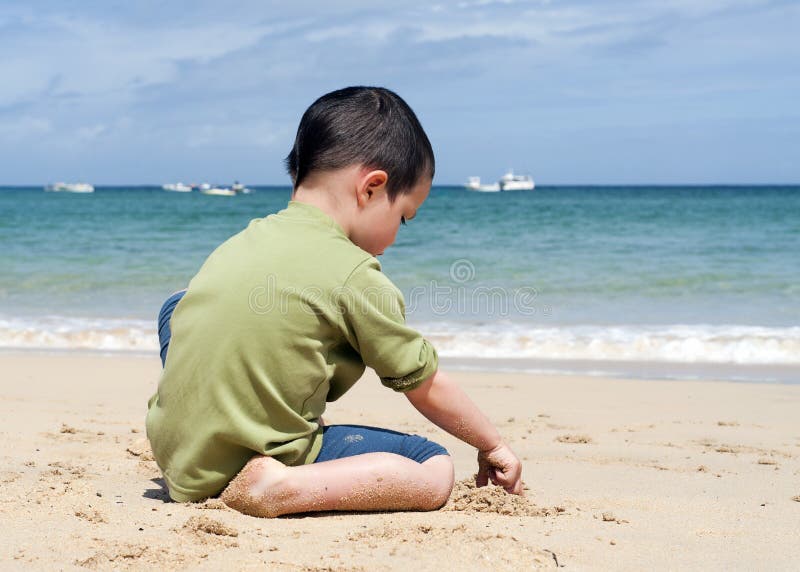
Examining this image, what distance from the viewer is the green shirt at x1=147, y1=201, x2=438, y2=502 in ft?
6.12

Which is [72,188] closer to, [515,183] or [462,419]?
[515,183]

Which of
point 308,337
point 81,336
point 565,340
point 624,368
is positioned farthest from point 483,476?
point 81,336

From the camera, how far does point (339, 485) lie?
80.4 inches

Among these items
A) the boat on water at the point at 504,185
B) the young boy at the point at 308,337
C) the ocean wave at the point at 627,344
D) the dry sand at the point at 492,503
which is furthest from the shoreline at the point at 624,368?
the boat on water at the point at 504,185

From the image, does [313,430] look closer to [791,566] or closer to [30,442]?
[791,566]

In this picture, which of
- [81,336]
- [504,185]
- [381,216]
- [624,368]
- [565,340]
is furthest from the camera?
[504,185]

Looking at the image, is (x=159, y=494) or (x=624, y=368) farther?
(x=624, y=368)

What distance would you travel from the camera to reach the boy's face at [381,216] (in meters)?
1.98

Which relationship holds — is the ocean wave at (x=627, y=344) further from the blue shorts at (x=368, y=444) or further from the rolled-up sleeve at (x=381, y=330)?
the rolled-up sleeve at (x=381, y=330)

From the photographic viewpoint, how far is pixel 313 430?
2.03 meters

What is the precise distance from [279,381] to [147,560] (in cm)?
45

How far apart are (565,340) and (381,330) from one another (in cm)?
500

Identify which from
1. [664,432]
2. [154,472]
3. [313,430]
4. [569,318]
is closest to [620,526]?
[313,430]

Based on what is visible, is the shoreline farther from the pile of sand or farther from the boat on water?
the boat on water
